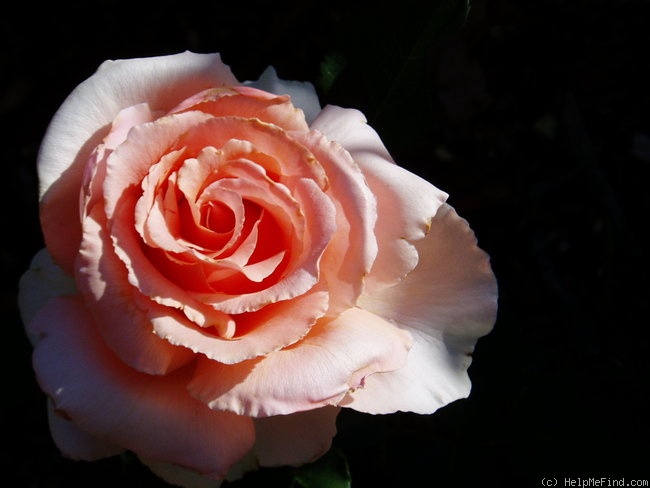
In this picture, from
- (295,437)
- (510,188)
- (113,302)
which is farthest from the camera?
Answer: (510,188)

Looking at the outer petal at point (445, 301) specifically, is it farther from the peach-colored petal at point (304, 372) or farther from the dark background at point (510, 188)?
the dark background at point (510, 188)

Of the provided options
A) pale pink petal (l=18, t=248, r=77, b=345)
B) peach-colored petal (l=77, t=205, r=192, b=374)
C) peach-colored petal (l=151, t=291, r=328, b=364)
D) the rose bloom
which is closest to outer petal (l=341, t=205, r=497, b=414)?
the rose bloom

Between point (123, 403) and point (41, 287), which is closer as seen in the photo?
point (123, 403)

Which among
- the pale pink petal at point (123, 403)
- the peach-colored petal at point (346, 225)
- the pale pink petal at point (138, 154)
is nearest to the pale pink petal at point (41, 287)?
the pale pink petal at point (123, 403)

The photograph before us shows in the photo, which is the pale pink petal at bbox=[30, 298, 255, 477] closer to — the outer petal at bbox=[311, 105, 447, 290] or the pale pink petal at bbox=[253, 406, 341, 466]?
the pale pink petal at bbox=[253, 406, 341, 466]

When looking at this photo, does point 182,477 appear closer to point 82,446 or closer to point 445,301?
point 82,446

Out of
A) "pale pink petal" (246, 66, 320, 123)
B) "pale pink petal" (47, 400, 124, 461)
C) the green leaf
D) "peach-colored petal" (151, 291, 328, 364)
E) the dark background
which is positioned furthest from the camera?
the dark background

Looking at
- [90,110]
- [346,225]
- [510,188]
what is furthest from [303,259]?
[510,188]
